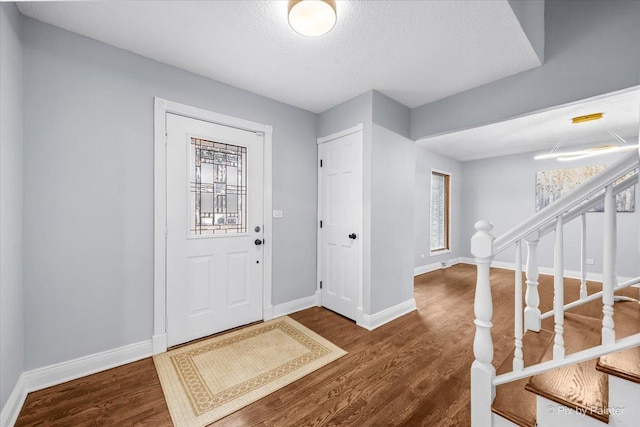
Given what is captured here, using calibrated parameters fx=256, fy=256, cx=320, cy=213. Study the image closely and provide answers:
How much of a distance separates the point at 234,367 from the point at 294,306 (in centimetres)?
118

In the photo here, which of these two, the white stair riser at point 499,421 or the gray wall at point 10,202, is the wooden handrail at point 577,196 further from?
the gray wall at point 10,202

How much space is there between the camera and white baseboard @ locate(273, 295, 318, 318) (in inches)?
119

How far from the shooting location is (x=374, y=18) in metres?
1.74

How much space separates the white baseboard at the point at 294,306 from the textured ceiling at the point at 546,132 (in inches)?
112

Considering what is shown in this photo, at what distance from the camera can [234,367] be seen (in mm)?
2064

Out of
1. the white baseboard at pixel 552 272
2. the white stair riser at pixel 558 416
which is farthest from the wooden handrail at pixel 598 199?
the white baseboard at pixel 552 272

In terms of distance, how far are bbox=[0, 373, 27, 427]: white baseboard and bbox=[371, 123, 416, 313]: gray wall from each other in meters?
2.73

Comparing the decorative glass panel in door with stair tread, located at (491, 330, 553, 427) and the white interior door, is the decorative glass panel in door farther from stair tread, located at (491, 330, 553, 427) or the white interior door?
stair tread, located at (491, 330, 553, 427)

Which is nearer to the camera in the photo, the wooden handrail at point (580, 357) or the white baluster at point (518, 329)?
the wooden handrail at point (580, 357)

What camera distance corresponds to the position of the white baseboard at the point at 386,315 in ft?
9.11

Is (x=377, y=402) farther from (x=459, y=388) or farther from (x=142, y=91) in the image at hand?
(x=142, y=91)

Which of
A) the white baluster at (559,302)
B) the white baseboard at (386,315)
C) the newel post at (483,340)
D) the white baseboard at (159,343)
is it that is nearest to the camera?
the white baluster at (559,302)

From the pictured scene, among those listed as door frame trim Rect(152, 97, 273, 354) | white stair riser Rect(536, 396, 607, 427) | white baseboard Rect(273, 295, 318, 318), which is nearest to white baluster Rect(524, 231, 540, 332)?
white stair riser Rect(536, 396, 607, 427)

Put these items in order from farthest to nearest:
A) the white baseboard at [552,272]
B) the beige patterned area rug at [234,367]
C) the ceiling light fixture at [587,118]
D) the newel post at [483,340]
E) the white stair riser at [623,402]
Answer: the white baseboard at [552,272]
the ceiling light fixture at [587,118]
the beige patterned area rug at [234,367]
the newel post at [483,340]
the white stair riser at [623,402]
